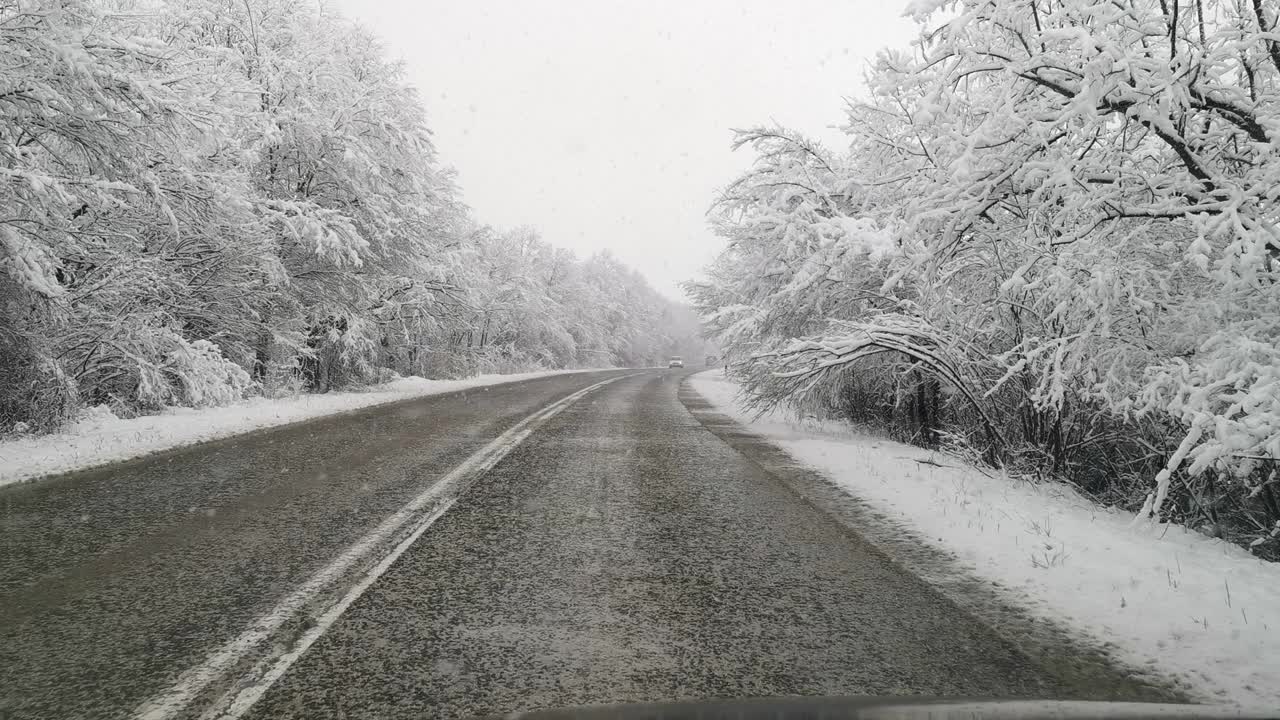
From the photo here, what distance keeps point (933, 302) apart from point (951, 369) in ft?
3.16

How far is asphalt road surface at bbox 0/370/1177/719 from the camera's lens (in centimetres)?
286

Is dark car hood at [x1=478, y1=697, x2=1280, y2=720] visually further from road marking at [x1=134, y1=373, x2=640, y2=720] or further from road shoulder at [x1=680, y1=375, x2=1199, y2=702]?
road marking at [x1=134, y1=373, x2=640, y2=720]

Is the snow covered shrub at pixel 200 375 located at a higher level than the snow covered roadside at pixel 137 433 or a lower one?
higher

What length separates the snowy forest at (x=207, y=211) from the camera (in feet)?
26.4

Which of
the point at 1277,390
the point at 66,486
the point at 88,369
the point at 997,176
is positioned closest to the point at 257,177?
the point at 88,369

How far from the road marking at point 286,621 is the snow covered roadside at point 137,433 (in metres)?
4.38

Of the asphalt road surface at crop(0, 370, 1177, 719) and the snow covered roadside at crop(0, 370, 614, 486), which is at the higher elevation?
the snow covered roadside at crop(0, 370, 614, 486)

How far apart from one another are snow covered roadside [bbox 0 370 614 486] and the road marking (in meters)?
4.38

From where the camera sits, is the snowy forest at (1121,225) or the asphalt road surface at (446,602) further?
the snowy forest at (1121,225)

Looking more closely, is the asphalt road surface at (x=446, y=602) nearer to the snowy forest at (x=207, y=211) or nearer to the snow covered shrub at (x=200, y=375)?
the snowy forest at (x=207, y=211)

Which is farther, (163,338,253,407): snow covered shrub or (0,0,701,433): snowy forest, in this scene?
(163,338,253,407): snow covered shrub

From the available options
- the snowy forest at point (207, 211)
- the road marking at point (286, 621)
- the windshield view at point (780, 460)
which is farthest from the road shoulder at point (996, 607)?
the snowy forest at point (207, 211)

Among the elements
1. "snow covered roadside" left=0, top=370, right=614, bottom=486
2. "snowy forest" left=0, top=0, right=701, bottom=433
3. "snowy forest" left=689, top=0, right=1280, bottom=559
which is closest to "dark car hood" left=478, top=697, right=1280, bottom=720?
"snowy forest" left=689, top=0, right=1280, bottom=559

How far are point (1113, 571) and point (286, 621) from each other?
489cm
